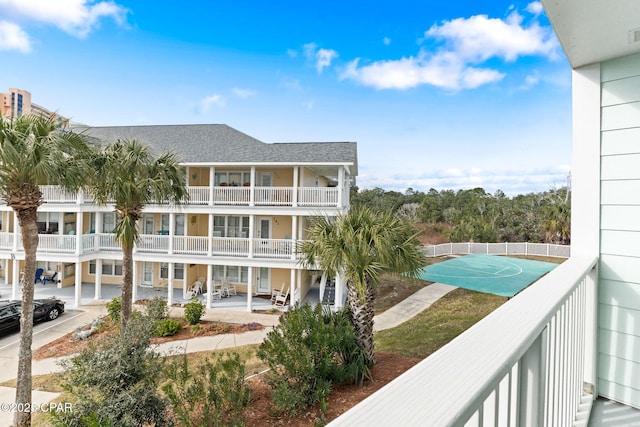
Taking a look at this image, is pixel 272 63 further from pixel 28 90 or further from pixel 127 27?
pixel 28 90

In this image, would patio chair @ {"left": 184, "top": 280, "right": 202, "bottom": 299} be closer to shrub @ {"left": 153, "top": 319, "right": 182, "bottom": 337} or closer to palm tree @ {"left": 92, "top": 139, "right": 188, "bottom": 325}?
shrub @ {"left": 153, "top": 319, "right": 182, "bottom": 337}

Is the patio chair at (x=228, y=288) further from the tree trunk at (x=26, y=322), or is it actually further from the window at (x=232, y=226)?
the tree trunk at (x=26, y=322)

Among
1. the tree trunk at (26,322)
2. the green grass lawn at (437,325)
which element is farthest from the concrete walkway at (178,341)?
the tree trunk at (26,322)

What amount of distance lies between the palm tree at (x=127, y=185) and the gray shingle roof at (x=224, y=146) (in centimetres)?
442

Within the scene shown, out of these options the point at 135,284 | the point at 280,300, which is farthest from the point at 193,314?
the point at 135,284

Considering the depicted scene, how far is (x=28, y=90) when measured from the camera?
21.3m

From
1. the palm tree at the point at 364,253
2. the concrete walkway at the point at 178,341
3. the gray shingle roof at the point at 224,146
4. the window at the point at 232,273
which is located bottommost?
the concrete walkway at the point at 178,341

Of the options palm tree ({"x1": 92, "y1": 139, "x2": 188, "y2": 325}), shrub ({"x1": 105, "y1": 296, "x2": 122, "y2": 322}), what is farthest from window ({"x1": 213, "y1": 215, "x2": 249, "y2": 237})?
palm tree ({"x1": 92, "y1": 139, "x2": 188, "y2": 325})

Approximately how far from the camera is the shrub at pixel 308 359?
5.61 metres

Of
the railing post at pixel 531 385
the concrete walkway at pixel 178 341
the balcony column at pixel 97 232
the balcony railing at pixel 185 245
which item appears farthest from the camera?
the balcony column at pixel 97 232

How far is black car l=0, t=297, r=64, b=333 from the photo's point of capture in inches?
444

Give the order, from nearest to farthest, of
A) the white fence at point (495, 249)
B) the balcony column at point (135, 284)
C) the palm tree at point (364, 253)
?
the palm tree at point (364, 253) < the balcony column at point (135, 284) < the white fence at point (495, 249)

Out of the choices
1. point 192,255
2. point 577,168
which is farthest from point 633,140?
point 192,255

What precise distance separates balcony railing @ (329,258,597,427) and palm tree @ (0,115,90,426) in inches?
341
